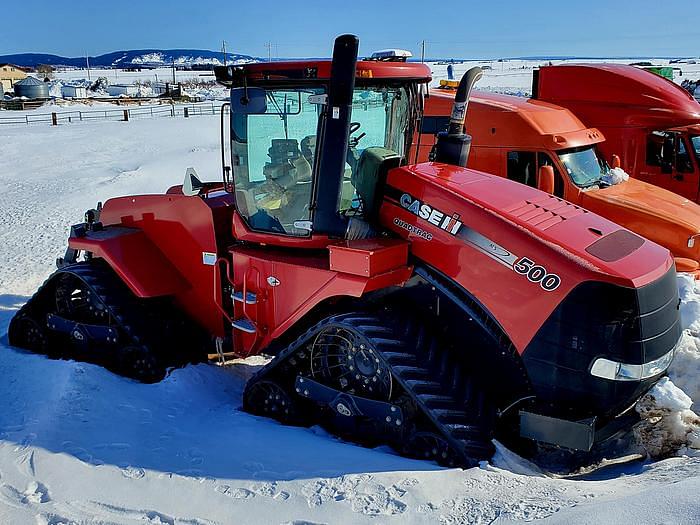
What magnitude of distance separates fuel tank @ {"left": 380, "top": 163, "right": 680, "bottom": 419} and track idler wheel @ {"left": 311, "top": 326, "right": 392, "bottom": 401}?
68 centimetres

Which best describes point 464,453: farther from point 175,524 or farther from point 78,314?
point 78,314

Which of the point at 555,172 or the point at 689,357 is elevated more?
the point at 555,172

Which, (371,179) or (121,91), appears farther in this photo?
(121,91)

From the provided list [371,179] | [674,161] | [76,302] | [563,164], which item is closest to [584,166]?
[563,164]

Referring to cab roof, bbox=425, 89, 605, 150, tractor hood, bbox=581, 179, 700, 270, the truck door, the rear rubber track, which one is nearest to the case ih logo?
the rear rubber track

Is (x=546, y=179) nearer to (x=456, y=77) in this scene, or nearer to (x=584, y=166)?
(x=584, y=166)

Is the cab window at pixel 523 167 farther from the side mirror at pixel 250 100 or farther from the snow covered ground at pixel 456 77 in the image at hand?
the snow covered ground at pixel 456 77

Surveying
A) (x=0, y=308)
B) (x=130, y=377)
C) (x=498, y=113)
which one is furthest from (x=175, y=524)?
(x=498, y=113)

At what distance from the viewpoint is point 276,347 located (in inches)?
195

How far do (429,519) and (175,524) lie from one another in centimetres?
129

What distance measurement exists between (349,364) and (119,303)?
2.23 meters

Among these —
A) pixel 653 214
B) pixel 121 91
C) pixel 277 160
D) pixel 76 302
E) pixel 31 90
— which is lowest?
pixel 76 302

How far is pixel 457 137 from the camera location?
4895mm

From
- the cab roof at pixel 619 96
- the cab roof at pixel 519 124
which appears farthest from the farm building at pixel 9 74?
the cab roof at pixel 519 124
